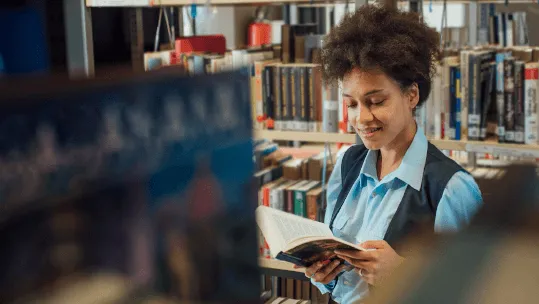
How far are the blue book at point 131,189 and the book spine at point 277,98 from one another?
2226mm

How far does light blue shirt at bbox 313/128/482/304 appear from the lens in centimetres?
151

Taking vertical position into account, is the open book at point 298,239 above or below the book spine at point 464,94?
below

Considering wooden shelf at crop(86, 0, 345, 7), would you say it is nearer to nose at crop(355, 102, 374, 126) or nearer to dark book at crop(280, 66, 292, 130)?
dark book at crop(280, 66, 292, 130)

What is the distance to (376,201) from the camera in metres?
1.68

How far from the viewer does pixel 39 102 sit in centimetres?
33

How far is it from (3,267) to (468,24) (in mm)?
5469

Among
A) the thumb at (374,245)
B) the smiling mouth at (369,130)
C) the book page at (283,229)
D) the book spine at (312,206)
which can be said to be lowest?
the book spine at (312,206)

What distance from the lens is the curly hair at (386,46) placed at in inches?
63.4

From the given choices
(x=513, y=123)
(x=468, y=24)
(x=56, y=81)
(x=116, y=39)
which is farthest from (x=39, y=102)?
(x=468, y=24)

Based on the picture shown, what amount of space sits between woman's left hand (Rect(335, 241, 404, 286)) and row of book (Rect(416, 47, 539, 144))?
93cm

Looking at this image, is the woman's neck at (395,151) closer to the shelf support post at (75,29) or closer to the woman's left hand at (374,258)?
the woman's left hand at (374,258)

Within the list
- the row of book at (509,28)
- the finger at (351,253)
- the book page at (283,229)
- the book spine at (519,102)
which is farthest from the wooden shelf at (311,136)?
the row of book at (509,28)

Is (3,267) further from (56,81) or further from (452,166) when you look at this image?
(452,166)

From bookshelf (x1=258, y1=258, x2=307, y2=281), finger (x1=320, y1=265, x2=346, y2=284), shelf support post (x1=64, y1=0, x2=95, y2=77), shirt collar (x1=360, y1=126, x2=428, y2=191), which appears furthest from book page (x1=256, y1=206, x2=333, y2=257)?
bookshelf (x1=258, y1=258, x2=307, y2=281)
